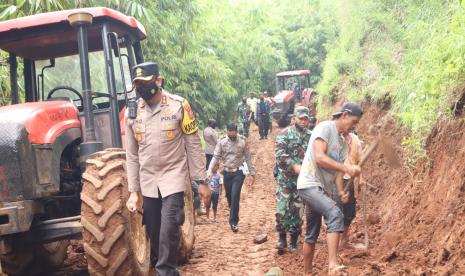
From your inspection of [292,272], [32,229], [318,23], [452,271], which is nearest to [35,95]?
[32,229]

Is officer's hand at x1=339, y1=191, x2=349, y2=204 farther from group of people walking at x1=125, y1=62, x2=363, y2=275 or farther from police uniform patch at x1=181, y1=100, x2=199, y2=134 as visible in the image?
police uniform patch at x1=181, y1=100, x2=199, y2=134

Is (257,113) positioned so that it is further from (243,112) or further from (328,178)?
(328,178)

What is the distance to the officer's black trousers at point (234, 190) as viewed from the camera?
30.2 feet

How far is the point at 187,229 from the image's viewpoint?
259 inches

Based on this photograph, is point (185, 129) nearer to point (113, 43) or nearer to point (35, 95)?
point (113, 43)

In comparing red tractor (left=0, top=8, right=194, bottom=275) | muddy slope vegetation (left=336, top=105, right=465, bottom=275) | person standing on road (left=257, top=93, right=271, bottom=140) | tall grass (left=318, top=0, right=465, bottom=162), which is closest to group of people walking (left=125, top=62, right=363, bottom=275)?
red tractor (left=0, top=8, right=194, bottom=275)

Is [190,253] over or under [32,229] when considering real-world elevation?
under

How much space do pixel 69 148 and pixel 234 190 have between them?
163 inches

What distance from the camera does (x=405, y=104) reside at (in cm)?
782

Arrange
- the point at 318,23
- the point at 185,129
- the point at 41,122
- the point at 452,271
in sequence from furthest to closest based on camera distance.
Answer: the point at 318,23 < the point at 41,122 < the point at 185,129 < the point at 452,271

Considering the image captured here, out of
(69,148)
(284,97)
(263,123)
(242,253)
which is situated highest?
(284,97)

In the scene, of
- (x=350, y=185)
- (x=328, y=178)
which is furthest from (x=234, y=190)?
(x=328, y=178)

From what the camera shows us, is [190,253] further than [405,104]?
No

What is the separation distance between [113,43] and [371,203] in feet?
16.4
